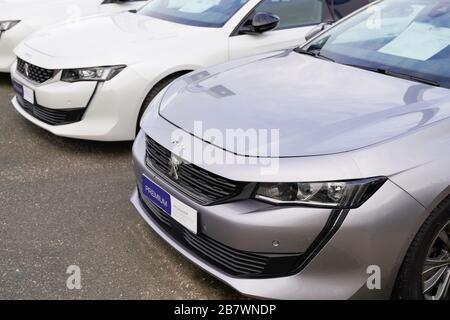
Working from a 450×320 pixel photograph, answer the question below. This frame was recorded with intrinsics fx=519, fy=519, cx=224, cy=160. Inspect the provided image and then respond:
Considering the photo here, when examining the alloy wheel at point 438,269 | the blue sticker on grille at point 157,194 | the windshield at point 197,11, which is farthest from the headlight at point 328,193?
the windshield at point 197,11

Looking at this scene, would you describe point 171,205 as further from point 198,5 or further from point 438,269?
point 198,5

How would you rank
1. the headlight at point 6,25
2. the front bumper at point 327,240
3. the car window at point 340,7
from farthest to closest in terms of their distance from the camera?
the headlight at point 6,25 < the car window at point 340,7 < the front bumper at point 327,240

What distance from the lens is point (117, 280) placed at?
8.73 ft

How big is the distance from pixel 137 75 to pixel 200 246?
1931mm

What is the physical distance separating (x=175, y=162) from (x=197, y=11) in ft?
8.24

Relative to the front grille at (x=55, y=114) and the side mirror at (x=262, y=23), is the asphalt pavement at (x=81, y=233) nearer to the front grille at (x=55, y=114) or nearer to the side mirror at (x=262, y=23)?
the front grille at (x=55, y=114)

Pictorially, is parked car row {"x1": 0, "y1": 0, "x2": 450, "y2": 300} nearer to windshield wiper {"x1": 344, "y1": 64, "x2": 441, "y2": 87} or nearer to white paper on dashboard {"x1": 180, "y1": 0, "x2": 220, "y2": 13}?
windshield wiper {"x1": 344, "y1": 64, "x2": 441, "y2": 87}

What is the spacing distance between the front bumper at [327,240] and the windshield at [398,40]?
96cm

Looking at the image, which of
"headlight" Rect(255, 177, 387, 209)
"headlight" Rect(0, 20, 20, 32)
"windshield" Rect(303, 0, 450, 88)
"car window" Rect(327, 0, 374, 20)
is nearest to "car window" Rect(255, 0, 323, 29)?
"car window" Rect(327, 0, 374, 20)

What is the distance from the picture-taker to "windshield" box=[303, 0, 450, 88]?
283 centimetres

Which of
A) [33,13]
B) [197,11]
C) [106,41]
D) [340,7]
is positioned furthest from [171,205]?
[33,13]

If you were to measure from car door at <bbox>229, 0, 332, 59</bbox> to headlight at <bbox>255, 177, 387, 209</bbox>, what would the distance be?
7.84ft

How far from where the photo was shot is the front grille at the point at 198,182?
223 centimetres

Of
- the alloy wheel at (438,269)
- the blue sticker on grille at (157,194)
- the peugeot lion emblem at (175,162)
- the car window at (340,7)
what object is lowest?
the alloy wheel at (438,269)
